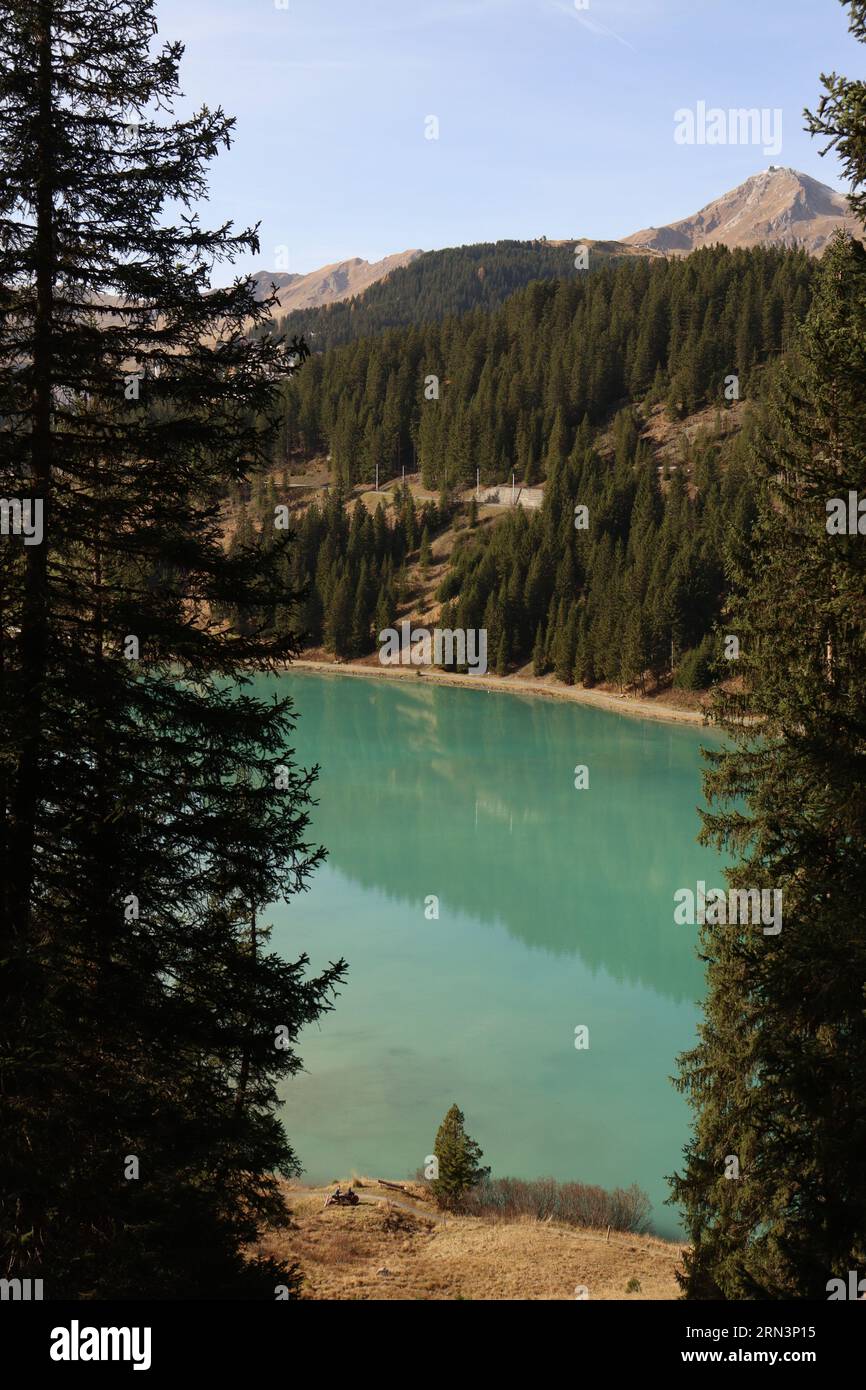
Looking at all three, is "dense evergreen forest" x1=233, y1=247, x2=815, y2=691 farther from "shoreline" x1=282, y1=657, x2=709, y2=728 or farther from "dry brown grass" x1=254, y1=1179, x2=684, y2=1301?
"dry brown grass" x1=254, y1=1179, x2=684, y2=1301

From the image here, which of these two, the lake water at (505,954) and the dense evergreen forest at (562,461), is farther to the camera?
the dense evergreen forest at (562,461)

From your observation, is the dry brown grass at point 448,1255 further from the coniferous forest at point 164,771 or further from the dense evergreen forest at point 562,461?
the dense evergreen forest at point 562,461

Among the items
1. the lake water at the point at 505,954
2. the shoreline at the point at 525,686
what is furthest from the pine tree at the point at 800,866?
the shoreline at the point at 525,686

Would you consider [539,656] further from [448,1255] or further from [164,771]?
[164,771]

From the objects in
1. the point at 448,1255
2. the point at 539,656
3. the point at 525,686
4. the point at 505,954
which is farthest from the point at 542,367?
the point at 448,1255

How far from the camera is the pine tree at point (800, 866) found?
6.71 meters

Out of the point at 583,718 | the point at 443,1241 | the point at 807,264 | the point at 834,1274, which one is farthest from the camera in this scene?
the point at 807,264

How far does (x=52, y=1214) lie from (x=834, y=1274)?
16.9 ft

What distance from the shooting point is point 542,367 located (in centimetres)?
13062

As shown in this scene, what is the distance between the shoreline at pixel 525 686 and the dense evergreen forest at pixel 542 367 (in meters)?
33.5

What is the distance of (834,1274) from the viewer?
21.9ft

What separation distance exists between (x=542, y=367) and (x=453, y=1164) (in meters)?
124

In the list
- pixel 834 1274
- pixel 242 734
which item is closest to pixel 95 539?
pixel 242 734

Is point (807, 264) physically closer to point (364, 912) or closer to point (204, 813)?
point (364, 912)
